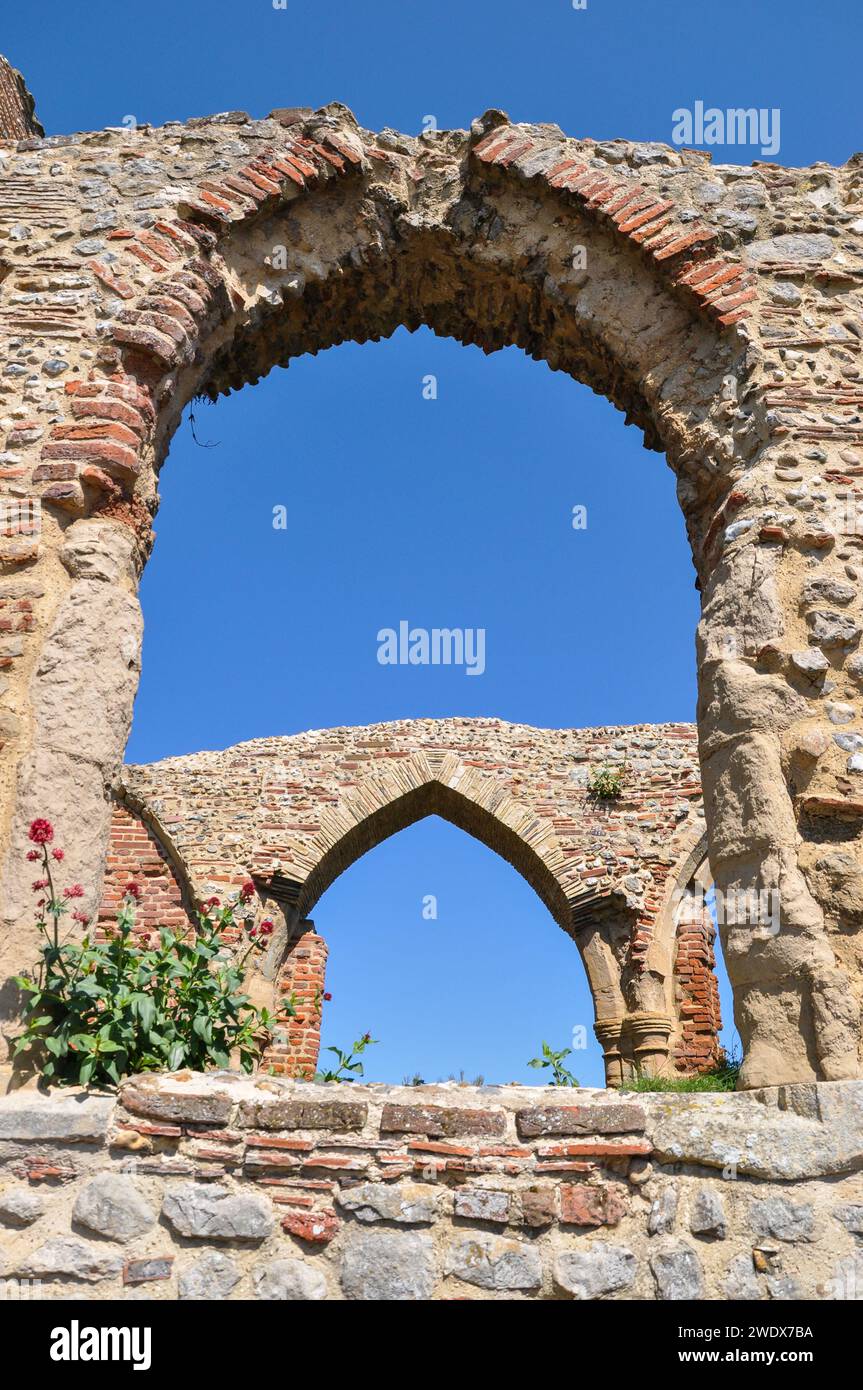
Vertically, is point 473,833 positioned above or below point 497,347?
below

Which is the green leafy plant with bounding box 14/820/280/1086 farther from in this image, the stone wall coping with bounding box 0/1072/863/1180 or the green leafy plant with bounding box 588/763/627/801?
the green leafy plant with bounding box 588/763/627/801

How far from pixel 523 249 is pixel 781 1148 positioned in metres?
3.69

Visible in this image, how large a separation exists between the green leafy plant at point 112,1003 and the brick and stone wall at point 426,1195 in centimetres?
11

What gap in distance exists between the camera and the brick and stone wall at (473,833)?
988cm

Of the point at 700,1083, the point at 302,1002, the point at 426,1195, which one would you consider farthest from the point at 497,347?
the point at 302,1002

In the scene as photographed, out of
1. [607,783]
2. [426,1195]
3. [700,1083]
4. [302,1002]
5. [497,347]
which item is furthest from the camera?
[607,783]

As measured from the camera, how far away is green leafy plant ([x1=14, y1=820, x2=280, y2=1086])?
8.27 feet

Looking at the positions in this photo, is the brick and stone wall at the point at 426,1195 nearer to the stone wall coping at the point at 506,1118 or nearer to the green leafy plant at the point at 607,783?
the stone wall coping at the point at 506,1118

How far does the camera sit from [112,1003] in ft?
8.46

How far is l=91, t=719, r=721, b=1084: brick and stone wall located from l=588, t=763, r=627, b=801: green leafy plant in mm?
71

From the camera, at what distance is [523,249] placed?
4.23 metres

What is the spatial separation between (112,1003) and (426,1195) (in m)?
0.98

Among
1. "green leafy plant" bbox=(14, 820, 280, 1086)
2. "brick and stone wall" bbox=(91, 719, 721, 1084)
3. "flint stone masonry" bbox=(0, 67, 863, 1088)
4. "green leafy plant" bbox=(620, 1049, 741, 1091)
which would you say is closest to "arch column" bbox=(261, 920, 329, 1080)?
"brick and stone wall" bbox=(91, 719, 721, 1084)

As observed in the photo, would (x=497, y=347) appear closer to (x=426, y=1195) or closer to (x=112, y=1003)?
(x=112, y=1003)
